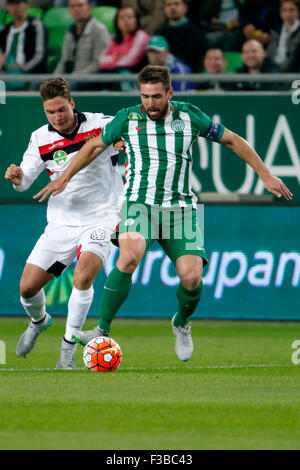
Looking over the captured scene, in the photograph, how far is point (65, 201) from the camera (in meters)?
9.34

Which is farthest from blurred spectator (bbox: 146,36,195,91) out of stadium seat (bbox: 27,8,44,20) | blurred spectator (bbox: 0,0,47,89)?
stadium seat (bbox: 27,8,44,20)

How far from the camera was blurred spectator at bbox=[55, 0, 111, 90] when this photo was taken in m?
14.5

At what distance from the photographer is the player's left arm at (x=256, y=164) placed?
28.0 feet

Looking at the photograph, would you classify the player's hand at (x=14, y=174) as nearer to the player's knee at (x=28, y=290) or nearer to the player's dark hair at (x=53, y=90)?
the player's dark hair at (x=53, y=90)

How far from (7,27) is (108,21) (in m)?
1.53

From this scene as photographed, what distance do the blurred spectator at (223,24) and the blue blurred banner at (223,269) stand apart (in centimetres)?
301

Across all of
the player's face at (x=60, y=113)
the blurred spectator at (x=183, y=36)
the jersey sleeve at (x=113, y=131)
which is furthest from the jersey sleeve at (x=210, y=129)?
the blurred spectator at (x=183, y=36)

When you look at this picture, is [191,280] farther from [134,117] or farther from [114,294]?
[134,117]

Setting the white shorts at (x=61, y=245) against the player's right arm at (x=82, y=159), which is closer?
the player's right arm at (x=82, y=159)

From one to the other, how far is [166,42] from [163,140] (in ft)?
19.2

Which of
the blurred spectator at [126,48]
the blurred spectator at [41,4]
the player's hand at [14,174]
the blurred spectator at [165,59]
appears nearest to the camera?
the player's hand at [14,174]

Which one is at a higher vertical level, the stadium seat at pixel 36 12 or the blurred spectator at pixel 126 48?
the stadium seat at pixel 36 12

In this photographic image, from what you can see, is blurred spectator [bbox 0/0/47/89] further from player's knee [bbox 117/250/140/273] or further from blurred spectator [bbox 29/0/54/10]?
player's knee [bbox 117/250/140/273]

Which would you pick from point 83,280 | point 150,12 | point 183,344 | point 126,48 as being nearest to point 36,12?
point 150,12
